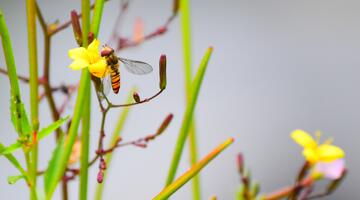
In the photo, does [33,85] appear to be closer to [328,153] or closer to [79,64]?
[79,64]

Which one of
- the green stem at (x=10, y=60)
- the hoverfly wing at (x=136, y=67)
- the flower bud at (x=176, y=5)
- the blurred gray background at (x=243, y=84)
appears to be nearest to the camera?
the green stem at (x=10, y=60)

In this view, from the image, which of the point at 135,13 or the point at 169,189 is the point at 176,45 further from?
the point at 169,189

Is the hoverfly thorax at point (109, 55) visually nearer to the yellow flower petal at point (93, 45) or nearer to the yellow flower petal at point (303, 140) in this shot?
the yellow flower petal at point (93, 45)

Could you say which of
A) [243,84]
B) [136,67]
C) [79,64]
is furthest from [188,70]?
[243,84]

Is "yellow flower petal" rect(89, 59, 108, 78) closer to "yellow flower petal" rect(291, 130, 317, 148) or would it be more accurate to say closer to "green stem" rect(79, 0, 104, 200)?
"green stem" rect(79, 0, 104, 200)

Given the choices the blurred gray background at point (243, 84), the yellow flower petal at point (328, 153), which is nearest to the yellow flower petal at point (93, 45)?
the yellow flower petal at point (328, 153)

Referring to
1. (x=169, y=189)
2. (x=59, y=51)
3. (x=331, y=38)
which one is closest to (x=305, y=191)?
(x=169, y=189)
